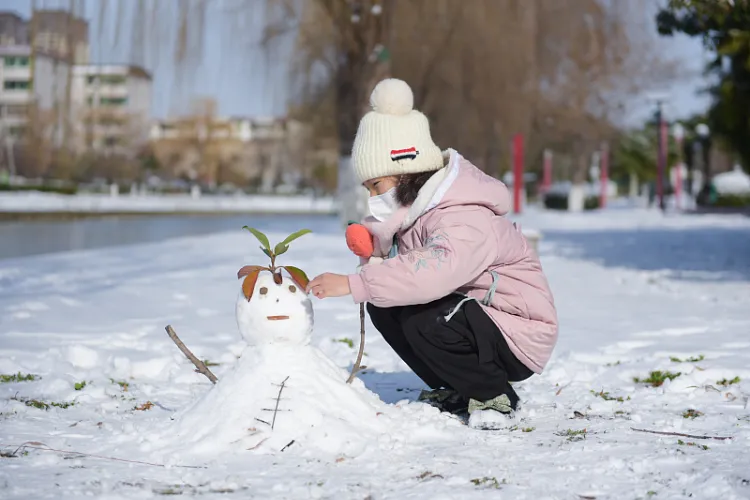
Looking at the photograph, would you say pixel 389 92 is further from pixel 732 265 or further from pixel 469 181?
pixel 732 265

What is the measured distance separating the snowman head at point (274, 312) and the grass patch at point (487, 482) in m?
0.82

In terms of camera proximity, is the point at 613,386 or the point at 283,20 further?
the point at 283,20

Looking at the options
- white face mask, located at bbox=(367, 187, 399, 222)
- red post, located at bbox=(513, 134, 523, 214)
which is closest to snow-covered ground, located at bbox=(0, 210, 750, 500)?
white face mask, located at bbox=(367, 187, 399, 222)

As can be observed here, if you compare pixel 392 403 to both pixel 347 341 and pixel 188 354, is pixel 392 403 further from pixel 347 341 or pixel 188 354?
pixel 347 341

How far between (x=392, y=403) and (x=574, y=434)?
32.0 inches

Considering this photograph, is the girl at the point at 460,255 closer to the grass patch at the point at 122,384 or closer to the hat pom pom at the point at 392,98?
the hat pom pom at the point at 392,98

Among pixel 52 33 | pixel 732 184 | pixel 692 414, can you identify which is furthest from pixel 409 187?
pixel 732 184

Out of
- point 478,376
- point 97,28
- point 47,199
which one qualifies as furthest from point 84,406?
point 47,199

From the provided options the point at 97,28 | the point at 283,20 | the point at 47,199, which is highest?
the point at 283,20

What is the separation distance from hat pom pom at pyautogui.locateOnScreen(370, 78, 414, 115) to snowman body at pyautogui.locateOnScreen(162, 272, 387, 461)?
72 centimetres

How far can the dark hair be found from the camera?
3312 mm

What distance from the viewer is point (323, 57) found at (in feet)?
44.7

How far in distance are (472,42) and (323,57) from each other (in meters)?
2.87

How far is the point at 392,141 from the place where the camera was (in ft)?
10.8
